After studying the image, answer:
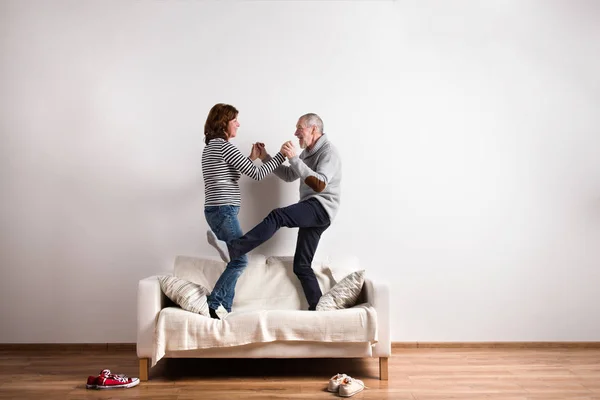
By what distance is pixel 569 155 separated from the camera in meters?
4.59

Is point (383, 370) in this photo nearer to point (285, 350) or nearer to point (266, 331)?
point (285, 350)

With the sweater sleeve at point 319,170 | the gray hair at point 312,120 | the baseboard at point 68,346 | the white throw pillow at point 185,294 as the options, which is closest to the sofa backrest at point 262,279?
the white throw pillow at point 185,294

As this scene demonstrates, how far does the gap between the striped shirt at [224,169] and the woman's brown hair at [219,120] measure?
0.19 feet

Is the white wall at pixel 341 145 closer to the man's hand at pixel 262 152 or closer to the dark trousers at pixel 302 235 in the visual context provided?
the man's hand at pixel 262 152

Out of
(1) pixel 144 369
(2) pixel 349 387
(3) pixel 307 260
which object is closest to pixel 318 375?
(2) pixel 349 387

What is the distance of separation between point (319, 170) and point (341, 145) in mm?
599

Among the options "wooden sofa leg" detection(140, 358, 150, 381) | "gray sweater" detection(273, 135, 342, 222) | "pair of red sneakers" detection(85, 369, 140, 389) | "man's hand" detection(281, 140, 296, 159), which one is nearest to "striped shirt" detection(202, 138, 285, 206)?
"man's hand" detection(281, 140, 296, 159)

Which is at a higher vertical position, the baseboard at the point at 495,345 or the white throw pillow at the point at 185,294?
the white throw pillow at the point at 185,294

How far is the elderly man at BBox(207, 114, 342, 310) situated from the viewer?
3873 mm

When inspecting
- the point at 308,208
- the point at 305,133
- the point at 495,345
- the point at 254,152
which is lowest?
the point at 495,345

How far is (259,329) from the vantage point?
3.52 meters

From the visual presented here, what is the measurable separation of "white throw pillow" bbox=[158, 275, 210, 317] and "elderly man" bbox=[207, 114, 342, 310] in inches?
13.1

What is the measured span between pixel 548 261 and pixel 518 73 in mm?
1429

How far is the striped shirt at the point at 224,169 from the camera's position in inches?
155
